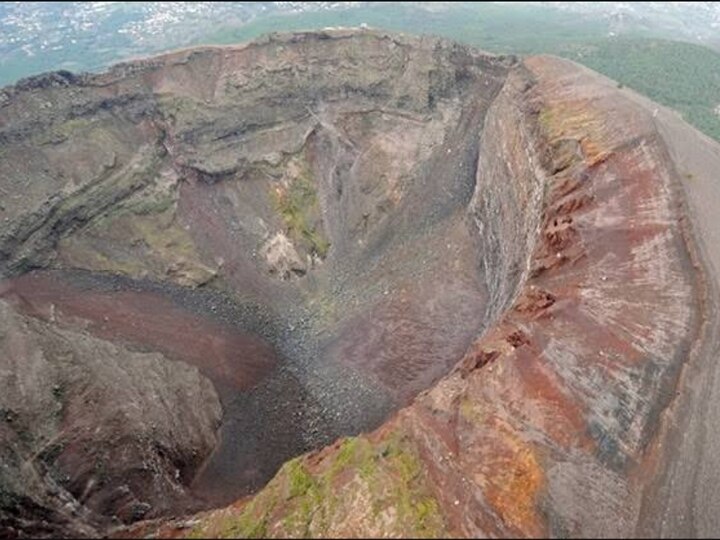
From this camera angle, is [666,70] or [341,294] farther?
[666,70]

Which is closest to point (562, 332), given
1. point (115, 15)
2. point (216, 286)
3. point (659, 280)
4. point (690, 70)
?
point (659, 280)

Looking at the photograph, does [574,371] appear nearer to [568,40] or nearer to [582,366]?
[582,366]

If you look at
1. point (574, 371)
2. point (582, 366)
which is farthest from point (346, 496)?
point (582, 366)

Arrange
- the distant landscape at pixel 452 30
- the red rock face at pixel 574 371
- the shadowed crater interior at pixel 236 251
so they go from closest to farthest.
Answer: the red rock face at pixel 574 371 → the shadowed crater interior at pixel 236 251 → the distant landscape at pixel 452 30

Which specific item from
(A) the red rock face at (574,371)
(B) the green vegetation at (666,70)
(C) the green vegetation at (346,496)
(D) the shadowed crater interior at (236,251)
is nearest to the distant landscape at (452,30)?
(B) the green vegetation at (666,70)

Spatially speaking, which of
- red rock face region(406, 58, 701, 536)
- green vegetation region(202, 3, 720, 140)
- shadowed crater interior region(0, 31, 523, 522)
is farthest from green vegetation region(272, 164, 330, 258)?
green vegetation region(202, 3, 720, 140)

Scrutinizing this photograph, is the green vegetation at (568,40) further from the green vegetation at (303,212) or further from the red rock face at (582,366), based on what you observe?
the green vegetation at (303,212)

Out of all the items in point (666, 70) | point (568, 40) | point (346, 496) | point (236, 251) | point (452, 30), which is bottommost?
point (452, 30)
